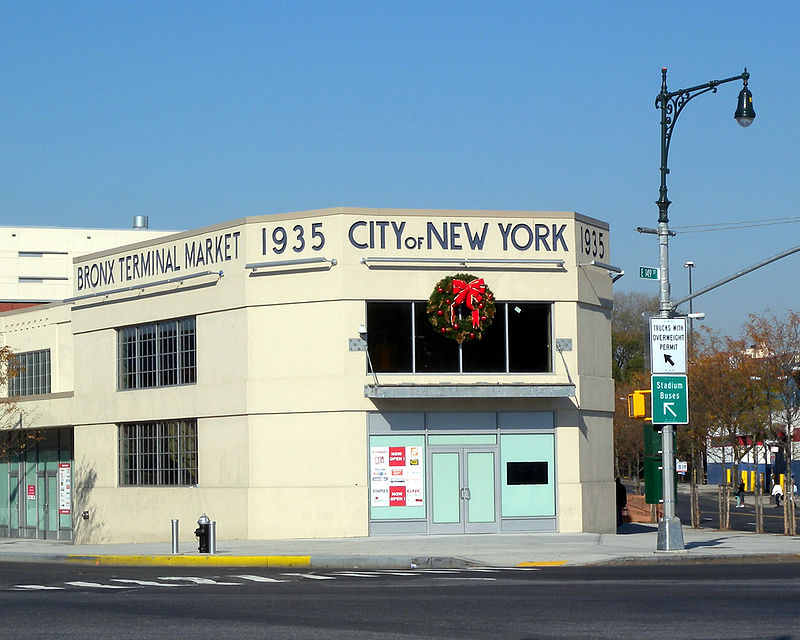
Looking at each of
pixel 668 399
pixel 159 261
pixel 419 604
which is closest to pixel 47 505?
pixel 159 261

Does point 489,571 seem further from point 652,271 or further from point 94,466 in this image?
point 94,466

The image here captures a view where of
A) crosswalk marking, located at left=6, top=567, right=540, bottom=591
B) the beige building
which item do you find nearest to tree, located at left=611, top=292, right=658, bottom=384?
the beige building

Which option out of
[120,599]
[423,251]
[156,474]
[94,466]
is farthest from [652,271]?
[94,466]

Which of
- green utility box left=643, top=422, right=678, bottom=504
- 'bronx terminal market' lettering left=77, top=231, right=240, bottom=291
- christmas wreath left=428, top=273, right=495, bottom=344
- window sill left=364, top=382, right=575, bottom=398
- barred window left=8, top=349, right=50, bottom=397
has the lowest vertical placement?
green utility box left=643, top=422, right=678, bottom=504

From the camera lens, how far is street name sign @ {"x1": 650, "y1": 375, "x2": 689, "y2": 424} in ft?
85.5

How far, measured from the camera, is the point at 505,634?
12953 mm

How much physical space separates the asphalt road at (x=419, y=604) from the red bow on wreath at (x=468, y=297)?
8874 millimetres

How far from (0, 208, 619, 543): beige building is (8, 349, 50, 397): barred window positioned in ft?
33.6

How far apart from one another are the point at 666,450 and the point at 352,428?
847 centimetres

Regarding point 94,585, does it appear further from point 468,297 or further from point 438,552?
point 468,297

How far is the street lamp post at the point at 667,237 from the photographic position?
83.3 feet

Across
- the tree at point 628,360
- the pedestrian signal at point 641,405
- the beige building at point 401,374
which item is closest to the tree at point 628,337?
the tree at point 628,360

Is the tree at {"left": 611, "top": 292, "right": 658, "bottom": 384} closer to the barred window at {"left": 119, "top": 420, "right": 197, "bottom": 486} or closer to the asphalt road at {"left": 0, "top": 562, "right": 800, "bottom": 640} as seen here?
the barred window at {"left": 119, "top": 420, "right": 197, "bottom": 486}

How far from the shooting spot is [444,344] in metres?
31.5
